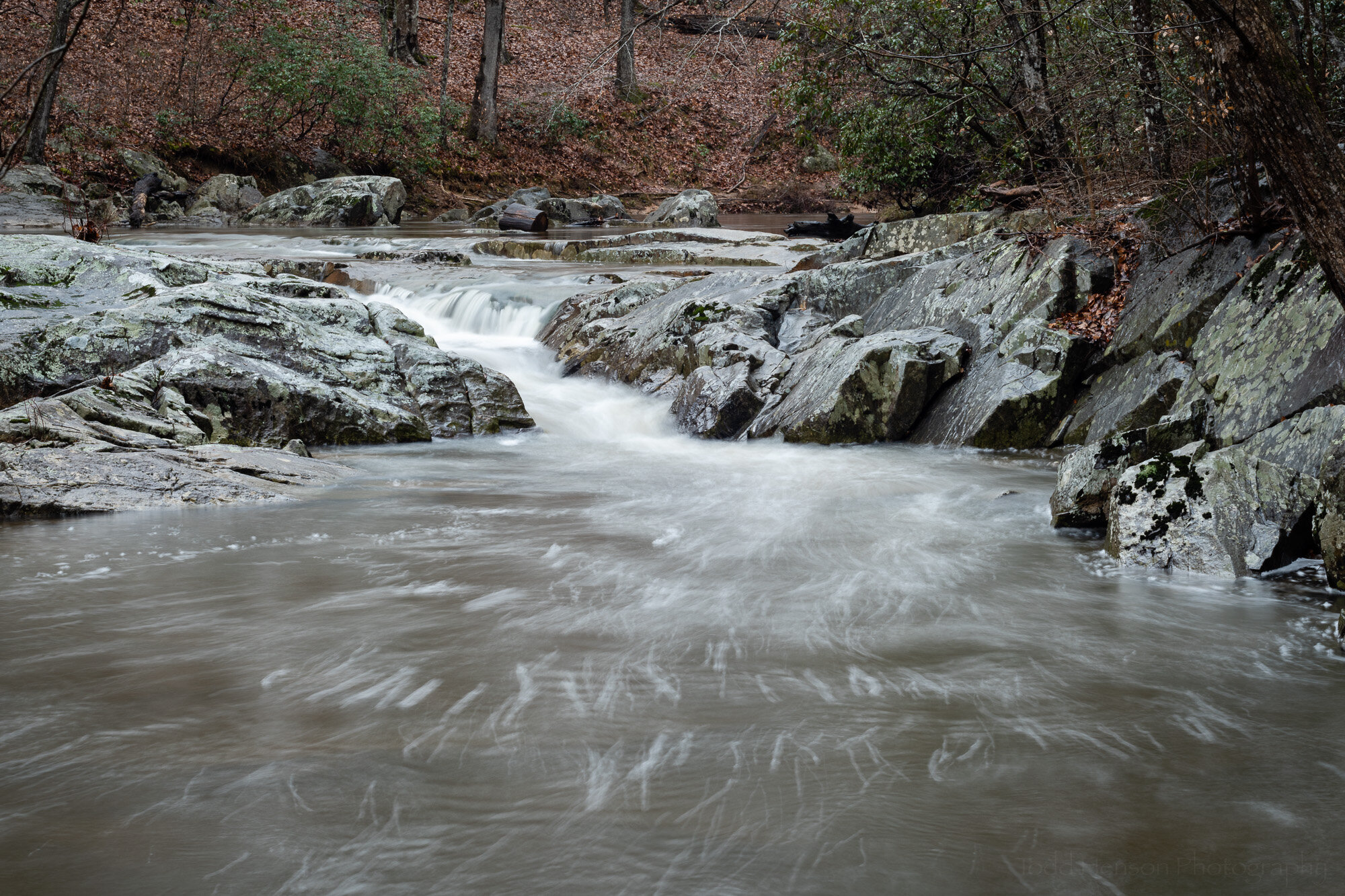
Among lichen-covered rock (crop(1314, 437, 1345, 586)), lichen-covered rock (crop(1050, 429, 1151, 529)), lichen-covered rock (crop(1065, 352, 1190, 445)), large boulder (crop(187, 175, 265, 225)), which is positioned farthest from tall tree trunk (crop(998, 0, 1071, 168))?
large boulder (crop(187, 175, 265, 225))

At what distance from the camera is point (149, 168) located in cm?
2161

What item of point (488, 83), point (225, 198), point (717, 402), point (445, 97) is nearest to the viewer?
point (717, 402)

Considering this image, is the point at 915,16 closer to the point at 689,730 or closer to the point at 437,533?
the point at 437,533

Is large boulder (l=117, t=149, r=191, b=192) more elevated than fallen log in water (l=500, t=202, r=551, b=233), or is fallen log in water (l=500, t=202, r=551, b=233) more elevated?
large boulder (l=117, t=149, r=191, b=192)

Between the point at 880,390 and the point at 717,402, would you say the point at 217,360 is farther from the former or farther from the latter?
the point at 880,390

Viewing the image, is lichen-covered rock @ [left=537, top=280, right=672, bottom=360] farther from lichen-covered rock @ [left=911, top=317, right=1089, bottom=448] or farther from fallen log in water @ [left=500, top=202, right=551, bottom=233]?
fallen log in water @ [left=500, top=202, right=551, bottom=233]

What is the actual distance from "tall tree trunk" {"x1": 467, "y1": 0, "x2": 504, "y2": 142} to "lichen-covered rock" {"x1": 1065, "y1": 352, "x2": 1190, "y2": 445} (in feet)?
75.7

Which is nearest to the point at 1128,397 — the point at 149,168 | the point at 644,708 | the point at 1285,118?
the point at 1285,118

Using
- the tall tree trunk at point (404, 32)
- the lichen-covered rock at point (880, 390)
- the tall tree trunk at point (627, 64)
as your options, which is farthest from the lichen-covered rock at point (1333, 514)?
the tall tree trunk at point (404, 32)

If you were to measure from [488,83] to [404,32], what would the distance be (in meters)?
4.77

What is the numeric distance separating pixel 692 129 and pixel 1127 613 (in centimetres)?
3180

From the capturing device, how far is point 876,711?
11.2 ft

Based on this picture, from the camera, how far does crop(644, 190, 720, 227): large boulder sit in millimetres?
22781

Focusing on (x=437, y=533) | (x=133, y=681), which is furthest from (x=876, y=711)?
(x=437, y=533)
